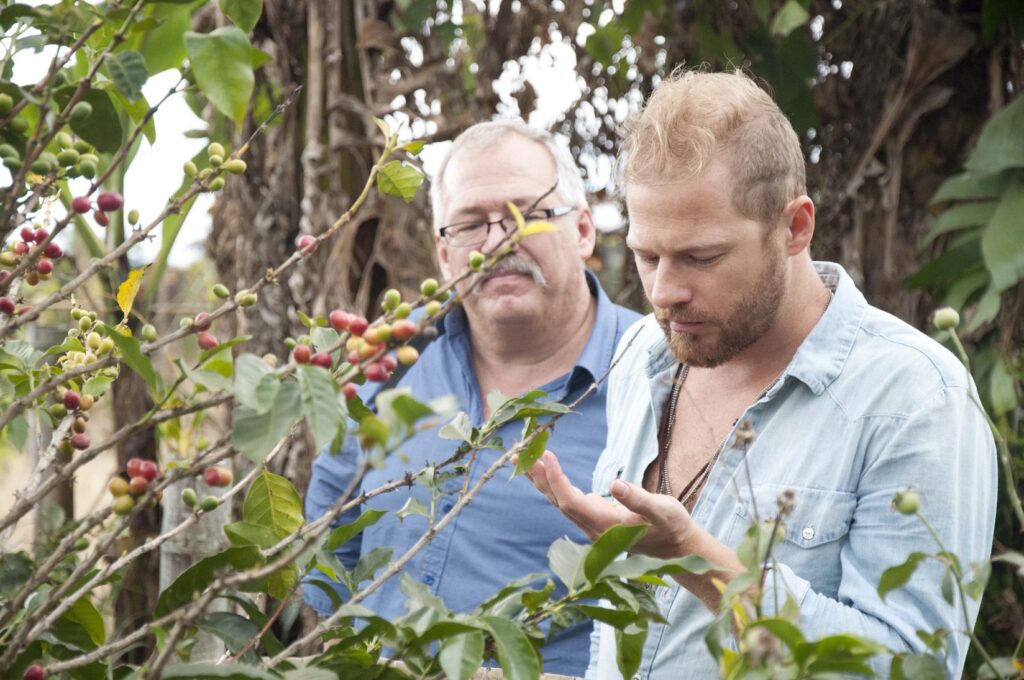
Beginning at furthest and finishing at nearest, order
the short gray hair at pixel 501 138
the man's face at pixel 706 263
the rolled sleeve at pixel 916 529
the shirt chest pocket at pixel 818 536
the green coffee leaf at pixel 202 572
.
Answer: the short gray hair at pixel 501 138 → the man's face at pixel 706 263 → the shirt chest pocket at pixel 818 536 → the rolled sleeve at pixel 916 529 → the green coffee leaf at pixel 202 572

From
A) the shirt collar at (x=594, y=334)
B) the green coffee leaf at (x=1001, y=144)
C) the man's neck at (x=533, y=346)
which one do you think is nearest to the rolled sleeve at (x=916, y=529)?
the shirt collar at (x=594, y=334)

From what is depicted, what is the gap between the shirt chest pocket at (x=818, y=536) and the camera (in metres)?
1.40

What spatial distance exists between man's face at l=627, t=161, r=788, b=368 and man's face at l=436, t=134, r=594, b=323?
866 mm

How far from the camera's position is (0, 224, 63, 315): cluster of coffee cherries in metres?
0.96

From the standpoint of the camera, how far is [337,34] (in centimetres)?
320

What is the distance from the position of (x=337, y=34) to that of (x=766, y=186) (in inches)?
76.6

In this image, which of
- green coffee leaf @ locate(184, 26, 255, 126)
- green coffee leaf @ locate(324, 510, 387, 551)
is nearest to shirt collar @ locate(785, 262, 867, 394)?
green coffee leaf @ locate(324, 510, 387, 551)

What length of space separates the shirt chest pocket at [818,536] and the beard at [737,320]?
0.82 ft

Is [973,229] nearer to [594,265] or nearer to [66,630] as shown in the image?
[594,265]

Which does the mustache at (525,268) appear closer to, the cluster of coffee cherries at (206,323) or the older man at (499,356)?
the older man at (499,356)

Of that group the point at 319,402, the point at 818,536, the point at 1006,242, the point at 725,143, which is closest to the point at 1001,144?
the point at 1006,242

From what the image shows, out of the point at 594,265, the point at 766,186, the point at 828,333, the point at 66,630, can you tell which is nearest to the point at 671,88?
the point at 766,186

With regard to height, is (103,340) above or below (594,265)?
above

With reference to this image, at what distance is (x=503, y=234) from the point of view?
2.50 meters
